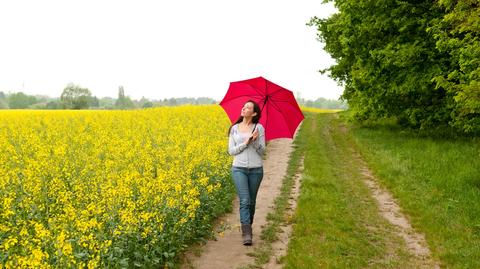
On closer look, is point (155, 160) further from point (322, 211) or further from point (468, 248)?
point (468, 248)

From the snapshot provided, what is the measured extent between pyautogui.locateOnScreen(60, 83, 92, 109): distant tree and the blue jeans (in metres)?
71.2

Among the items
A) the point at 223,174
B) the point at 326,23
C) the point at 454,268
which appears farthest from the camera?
the point at 326,23

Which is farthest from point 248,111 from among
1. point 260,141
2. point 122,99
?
point 122,99

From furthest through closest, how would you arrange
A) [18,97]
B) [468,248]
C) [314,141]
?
[18,97], [314,141], [468,248]

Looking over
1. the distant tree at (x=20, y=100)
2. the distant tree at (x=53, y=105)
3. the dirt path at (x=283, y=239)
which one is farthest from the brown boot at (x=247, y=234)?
the distant tree at (x=20, y=100)

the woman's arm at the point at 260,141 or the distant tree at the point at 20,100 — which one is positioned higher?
the distant tree at the point at 20,100

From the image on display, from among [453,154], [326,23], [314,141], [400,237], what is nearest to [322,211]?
[400,237]

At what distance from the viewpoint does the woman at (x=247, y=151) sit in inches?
305

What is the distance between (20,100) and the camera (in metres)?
79.4

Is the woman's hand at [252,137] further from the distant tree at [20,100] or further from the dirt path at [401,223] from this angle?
the distant tree at [20,100]

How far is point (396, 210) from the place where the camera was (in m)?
11.0

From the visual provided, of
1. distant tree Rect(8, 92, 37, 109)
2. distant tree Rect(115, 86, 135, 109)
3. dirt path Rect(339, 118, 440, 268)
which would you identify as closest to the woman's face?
dirt path Rect(339, 118, 440, 268)

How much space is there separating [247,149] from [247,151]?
0.12 ft

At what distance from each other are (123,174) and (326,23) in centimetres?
1827
